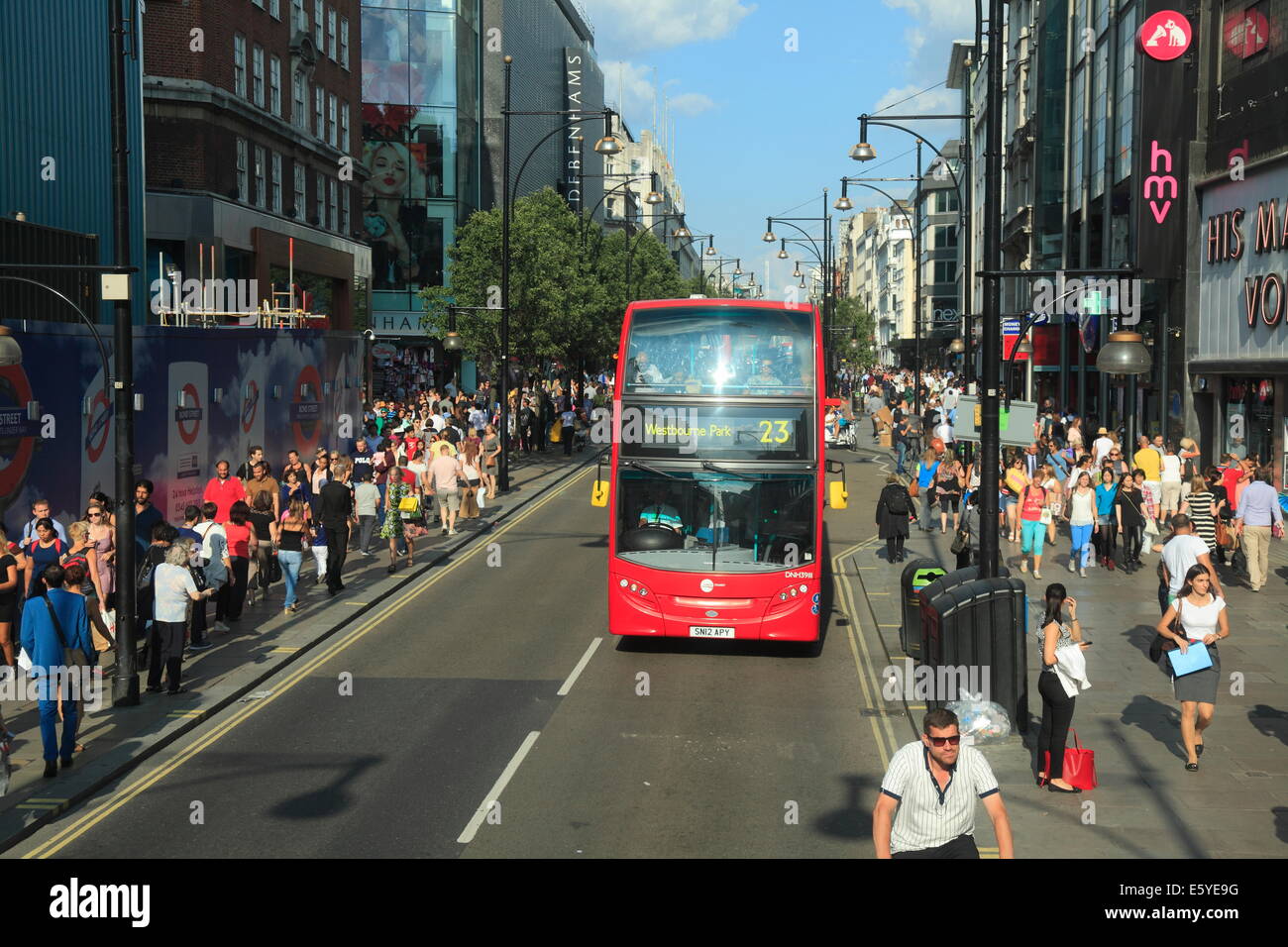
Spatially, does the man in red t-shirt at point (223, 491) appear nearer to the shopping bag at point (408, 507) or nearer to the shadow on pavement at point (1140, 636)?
the shopping bag at point (408, 507)

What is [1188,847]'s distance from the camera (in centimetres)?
A: 1006

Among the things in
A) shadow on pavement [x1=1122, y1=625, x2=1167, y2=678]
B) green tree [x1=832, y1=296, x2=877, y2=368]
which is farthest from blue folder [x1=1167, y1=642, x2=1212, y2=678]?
green tree [x1=832, y1=296, x2=877, y2=368]

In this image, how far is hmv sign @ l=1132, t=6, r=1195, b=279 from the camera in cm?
3272

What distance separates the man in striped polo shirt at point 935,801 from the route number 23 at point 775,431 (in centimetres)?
934

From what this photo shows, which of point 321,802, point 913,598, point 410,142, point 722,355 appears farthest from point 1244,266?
point 410,142

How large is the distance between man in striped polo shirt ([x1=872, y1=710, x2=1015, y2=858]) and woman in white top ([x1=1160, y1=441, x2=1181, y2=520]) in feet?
67.7

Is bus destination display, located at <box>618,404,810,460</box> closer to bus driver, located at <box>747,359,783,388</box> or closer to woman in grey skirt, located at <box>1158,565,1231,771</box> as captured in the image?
bus driver, located at <box>747,359,783,388</box>

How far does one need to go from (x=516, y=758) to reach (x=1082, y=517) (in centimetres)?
1318

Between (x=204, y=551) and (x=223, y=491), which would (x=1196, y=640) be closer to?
A: (x=204, y=551)

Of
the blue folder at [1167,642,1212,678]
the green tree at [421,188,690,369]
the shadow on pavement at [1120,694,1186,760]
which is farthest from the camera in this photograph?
the green tree at [421,188,690,369]

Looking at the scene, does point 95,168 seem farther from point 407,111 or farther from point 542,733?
point 407,111

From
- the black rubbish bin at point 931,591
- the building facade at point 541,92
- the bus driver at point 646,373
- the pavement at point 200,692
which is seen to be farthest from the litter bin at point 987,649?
the building facade at point 541,92

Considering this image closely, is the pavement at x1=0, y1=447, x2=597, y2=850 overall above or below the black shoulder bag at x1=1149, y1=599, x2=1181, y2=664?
below
